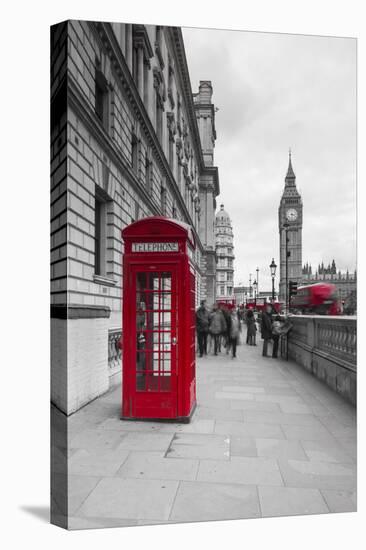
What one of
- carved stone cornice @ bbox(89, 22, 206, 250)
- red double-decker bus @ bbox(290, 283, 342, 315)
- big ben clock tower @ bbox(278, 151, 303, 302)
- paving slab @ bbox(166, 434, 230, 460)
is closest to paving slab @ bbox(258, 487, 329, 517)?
paving slab @ bbox(166, 434, 230, 460)

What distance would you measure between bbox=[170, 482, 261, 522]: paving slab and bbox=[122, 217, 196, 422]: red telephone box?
1684 millimetres

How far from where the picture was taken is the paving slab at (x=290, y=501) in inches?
Result: 153

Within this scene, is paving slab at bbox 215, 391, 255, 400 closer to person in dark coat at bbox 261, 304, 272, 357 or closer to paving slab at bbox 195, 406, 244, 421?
paving slab at bbox 195, 406, 244, 421

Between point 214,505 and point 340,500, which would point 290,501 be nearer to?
point 340,500

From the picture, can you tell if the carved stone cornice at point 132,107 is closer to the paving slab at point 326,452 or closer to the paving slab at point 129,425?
the paving slab at point 129,425

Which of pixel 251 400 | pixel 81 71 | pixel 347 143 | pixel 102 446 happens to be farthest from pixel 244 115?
pixel 102 446

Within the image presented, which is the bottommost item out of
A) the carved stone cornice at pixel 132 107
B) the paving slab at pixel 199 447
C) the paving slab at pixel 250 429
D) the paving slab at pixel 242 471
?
the paving slab at pixel 242 471

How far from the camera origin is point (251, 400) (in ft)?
18.8

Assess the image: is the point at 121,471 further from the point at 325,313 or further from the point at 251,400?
the point at 325,313

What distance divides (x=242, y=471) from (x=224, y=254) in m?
3.56

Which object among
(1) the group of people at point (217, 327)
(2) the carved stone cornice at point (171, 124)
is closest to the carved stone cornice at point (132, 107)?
(2) the carved stone cornice at point (171, 124)

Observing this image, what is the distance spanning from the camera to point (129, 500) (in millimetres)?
3797

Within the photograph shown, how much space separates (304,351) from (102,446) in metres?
4.75

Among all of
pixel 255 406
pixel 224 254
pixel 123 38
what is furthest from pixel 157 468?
pixel 123 38
